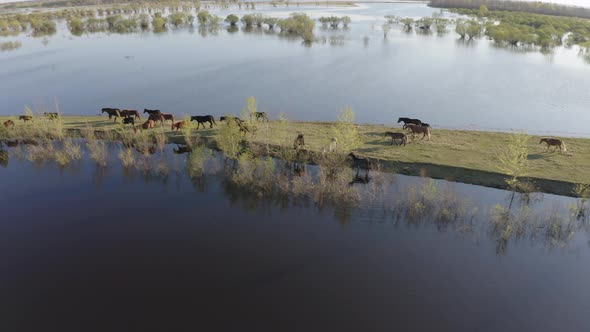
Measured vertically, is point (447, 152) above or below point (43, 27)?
below

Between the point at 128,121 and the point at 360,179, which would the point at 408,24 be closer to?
the point at 128,121

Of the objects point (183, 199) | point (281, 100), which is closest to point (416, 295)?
point (183, 199)

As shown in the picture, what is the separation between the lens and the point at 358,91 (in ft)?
161

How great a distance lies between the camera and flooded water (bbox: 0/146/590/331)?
16062 mm

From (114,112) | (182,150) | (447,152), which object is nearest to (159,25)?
(114,112)

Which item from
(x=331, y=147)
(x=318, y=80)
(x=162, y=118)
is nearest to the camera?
(x=331, y=147)

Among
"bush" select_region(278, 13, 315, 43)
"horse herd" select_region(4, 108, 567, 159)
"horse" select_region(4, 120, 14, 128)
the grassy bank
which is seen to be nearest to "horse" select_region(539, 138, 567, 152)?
"horse herd" select_region(4, 108, 567, 159)

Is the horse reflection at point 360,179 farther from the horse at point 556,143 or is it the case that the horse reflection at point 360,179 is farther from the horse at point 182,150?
the horse at point 556,143

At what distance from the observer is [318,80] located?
54.0m

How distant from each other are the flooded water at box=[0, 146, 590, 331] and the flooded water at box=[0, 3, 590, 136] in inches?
731

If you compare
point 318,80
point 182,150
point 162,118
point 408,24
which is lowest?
point 182,150

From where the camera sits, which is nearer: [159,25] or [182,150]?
[182,150]

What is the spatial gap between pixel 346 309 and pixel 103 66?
203 ft

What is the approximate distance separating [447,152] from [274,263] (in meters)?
16.7
